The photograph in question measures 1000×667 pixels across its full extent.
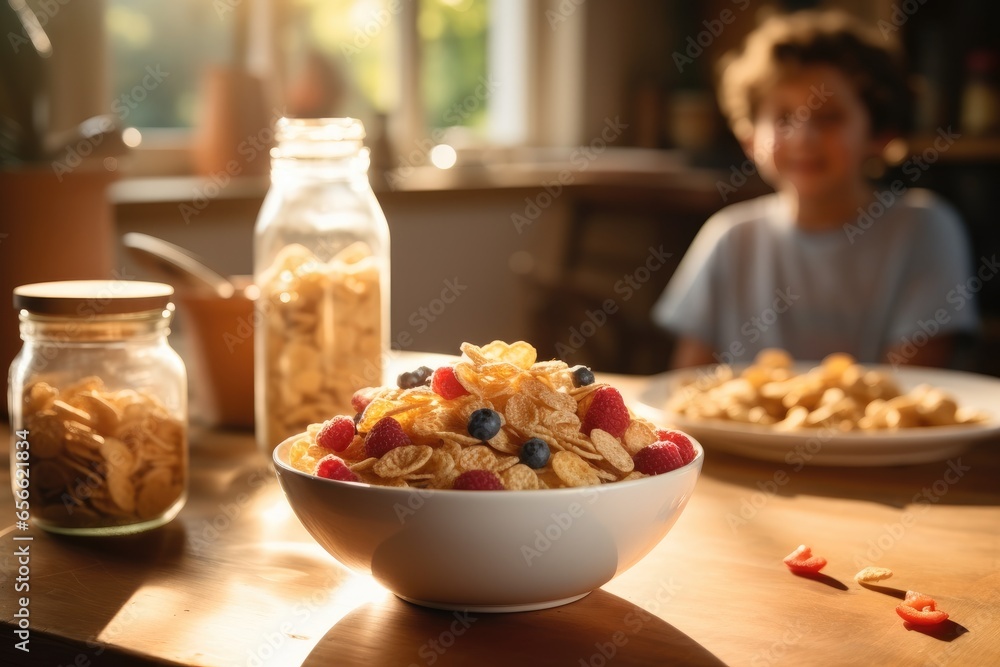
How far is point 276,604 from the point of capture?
0.75 metres

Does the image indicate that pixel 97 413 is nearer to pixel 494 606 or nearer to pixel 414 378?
pixel 414 378

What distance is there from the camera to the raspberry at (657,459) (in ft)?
2.40

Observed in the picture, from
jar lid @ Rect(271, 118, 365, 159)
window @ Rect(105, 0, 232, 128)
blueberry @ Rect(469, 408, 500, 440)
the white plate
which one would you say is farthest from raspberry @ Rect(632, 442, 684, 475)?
window @ Rect(105, 0, 232, 128)

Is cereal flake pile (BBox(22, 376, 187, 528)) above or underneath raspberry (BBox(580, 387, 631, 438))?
underneath

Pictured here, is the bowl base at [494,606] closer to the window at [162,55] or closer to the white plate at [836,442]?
the white plate at [836,442]

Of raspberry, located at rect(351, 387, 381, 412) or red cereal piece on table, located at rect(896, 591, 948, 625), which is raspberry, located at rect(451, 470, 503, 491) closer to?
raspberry, located at rect(351, 387, 381, 412)

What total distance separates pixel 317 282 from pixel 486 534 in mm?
516

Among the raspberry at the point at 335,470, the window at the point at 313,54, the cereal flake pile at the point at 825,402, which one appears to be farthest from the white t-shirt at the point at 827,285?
the raspberry at the point at 335,470

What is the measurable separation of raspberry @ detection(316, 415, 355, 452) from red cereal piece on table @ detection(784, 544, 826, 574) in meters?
0.34

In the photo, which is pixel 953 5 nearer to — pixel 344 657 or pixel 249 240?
pixel 249 240

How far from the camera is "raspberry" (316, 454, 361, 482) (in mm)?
700

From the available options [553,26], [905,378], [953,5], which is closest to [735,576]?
[905,378]

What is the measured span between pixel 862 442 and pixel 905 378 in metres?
0.37

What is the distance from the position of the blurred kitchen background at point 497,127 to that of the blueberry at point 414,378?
4.17 ft
